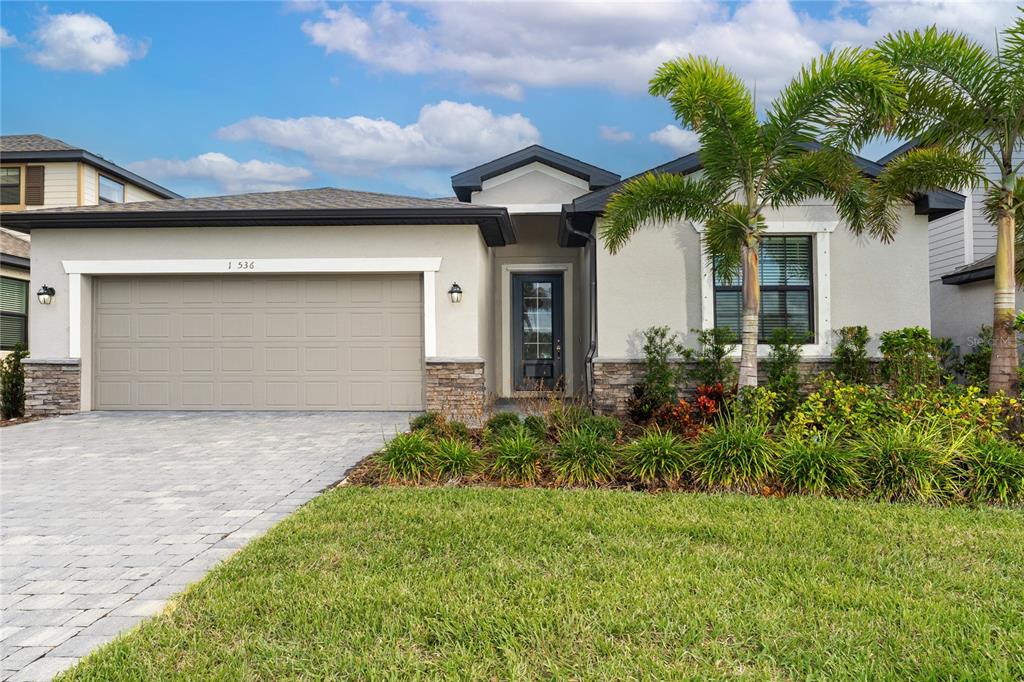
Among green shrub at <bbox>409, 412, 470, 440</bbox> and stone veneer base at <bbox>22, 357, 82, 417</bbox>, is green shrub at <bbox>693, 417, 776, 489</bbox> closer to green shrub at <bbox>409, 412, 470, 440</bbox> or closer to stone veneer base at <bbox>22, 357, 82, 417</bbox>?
green shrub at <bbox>409, 412, 470, 440</bbox>

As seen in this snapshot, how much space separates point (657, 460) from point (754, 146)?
3903mm

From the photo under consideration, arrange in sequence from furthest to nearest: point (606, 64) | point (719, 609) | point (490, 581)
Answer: point (606, 64)
point (490, 581)
point (719, 609)

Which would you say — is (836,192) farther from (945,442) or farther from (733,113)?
(945,442)

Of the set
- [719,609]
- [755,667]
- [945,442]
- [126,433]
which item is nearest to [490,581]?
[719,609]

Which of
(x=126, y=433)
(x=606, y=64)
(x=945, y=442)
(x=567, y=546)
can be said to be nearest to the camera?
(x=567, y=546)

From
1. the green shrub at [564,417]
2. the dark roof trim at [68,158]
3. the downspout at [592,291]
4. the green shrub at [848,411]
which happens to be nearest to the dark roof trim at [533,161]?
the downspout at [592,291]

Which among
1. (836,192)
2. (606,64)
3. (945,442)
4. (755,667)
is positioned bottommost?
(755,667)

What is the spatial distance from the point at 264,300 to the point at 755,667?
980cm

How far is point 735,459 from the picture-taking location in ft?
17.7

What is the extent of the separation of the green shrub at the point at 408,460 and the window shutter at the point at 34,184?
55.2 feet

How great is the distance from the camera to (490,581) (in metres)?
3.25

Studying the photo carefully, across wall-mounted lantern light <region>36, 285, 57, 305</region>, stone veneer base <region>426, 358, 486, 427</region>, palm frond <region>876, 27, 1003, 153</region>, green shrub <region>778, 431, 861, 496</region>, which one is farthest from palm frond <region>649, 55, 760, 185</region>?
wall-mounted lantern light <region>36, 285, 57, 305</region>

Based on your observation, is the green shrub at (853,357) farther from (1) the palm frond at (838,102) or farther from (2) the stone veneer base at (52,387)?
(2) the stone veneer base at (52,387)

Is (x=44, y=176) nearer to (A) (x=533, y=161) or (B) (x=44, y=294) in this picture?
(B) (x=44, y=294)
